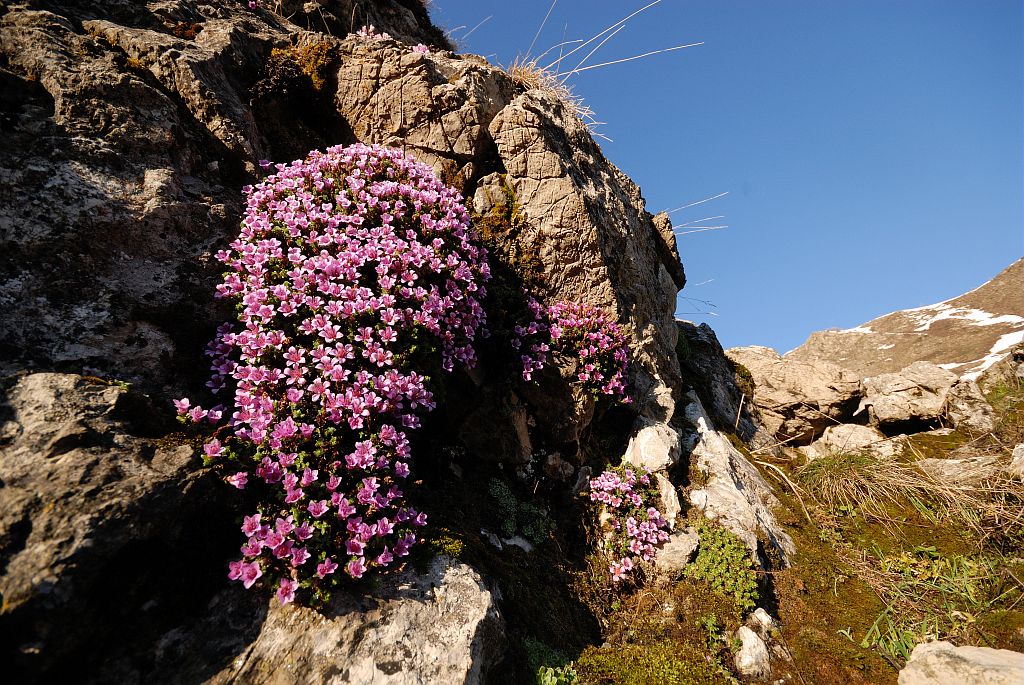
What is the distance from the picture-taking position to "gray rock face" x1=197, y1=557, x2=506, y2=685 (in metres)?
3.35

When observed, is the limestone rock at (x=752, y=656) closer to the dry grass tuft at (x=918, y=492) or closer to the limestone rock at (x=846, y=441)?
the dry grass tuft at (x=918, y=492)

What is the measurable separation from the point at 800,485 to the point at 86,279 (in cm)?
1029

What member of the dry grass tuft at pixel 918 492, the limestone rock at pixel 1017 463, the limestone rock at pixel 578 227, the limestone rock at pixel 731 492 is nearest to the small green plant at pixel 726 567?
the limestone rock at pixel 731 492

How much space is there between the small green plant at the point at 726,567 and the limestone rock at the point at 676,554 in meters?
0.08

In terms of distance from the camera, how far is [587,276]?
7191 mm

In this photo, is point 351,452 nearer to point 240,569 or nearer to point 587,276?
point 240,569

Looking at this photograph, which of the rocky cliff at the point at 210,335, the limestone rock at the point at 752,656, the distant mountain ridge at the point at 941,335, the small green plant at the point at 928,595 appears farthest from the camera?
the distant mountain ridge at the point at 941,335

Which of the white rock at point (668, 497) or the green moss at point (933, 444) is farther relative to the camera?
the green moss at point (933, 444)

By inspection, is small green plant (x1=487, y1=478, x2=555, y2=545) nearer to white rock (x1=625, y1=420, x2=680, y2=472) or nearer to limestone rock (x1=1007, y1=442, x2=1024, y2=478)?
white rock (x1=625, y1=420, x2=680, y2=472)

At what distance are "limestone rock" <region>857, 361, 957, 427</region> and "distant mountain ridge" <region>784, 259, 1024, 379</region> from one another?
65.4 ft

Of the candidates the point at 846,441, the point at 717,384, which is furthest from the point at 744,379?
the point at 846,441

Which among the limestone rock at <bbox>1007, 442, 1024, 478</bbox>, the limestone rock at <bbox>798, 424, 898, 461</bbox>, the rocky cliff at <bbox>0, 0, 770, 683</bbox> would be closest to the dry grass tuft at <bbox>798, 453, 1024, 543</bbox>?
the limestone rock at <bbox>1007, 442, 1024, 478</bbox>

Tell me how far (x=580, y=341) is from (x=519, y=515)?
7.55ft

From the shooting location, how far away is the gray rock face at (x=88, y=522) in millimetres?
2850
